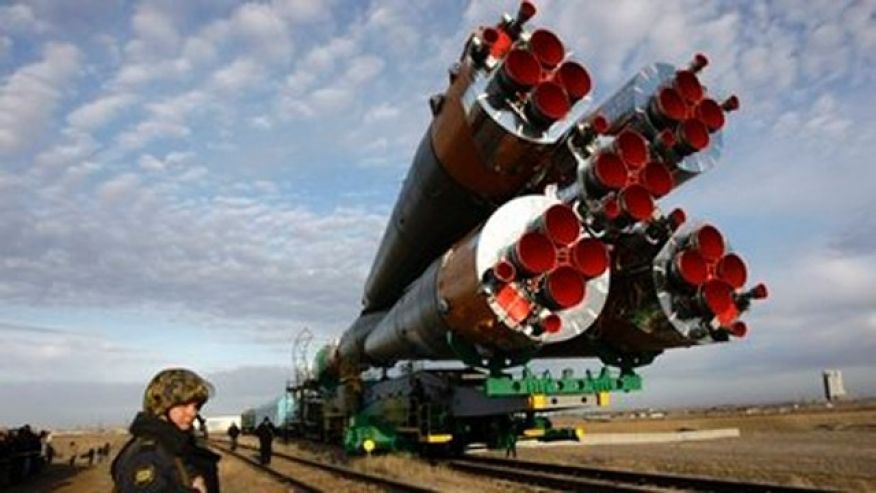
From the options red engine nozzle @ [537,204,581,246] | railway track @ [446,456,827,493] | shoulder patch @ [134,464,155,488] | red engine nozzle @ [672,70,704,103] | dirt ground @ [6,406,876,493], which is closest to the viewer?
shoulder patch @ [134,464,155,488]

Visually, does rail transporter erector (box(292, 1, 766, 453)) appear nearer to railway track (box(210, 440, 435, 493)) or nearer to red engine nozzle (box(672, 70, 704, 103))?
red engine nozzle (box(672, 70, 704, 103))

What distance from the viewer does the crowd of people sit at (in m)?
23.5

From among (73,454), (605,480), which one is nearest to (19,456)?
(73,454)

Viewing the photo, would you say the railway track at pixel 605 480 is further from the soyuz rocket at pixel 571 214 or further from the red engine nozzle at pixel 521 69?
the red engine nozzle at pixel 521 69

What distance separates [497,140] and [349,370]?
15.0 metres

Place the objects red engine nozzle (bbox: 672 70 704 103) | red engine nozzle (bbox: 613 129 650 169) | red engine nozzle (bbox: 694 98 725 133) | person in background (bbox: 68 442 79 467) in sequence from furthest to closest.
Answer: person in background (bbox: 68 442 79 467), red engine nozzle (bbox: 694 98 725 133), red engine nozzle (bbox: 672 70 704 103), red engine nozzle (bbox: 613 129 650 169)

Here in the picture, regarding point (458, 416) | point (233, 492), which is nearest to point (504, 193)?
point (458, 416)

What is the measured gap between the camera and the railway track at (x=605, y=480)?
12637mm

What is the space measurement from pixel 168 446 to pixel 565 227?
8.15 meters

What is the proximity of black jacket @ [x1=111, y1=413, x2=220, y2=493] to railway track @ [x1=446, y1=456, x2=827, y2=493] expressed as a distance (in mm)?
10159

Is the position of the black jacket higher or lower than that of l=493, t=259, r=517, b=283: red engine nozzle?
lower

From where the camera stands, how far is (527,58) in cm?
1135

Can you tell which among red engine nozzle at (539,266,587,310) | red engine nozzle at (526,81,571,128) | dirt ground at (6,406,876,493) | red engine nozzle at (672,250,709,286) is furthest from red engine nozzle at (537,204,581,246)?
dirt ground at (6,406,876,493)

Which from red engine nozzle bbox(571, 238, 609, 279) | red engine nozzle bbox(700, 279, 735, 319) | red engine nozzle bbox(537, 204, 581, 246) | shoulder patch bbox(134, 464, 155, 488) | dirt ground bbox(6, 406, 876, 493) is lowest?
dirt ground bbox(6, 406, 876, 493)
